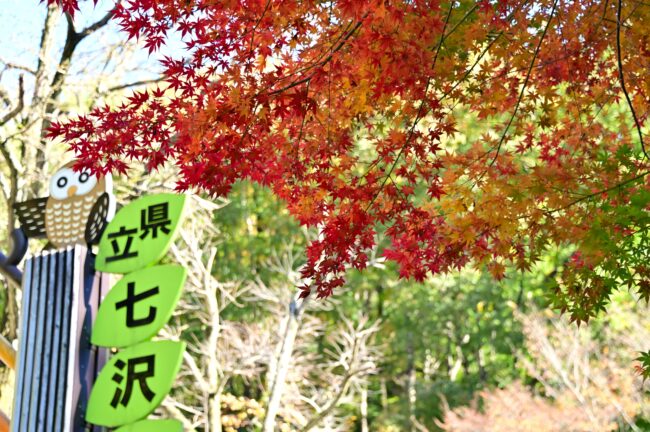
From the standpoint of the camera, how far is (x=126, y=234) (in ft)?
18.9

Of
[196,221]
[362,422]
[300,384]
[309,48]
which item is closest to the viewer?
[309,48]

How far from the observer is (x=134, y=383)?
5.19 meters

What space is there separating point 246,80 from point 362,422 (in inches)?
581

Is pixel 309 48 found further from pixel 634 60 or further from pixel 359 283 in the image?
pixel 359 283

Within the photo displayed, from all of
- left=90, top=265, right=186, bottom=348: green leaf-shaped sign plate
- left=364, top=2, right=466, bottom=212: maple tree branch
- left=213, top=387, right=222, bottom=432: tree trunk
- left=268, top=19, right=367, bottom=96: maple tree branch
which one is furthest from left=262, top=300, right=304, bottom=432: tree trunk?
left=268, top=19, right=367, bottom=96: maple tree branch

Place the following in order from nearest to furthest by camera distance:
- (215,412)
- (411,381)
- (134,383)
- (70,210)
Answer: (134,383), (70,210), (215,412), (411,381)

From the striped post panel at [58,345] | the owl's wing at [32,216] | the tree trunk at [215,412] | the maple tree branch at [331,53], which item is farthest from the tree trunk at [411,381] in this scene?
the maple tree branch at [331,53]

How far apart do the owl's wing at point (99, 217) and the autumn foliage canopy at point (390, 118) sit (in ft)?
6.27

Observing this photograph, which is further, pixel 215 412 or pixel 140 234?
pixel 215 412

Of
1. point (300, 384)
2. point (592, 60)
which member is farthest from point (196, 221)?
point (592, 60)

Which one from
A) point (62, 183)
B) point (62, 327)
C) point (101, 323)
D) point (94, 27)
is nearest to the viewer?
point (101, 323)

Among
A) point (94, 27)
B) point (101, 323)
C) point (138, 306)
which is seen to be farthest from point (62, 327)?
point (94, 27)

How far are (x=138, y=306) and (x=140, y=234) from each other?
565 mm

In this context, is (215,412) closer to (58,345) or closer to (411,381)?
(58,345)
